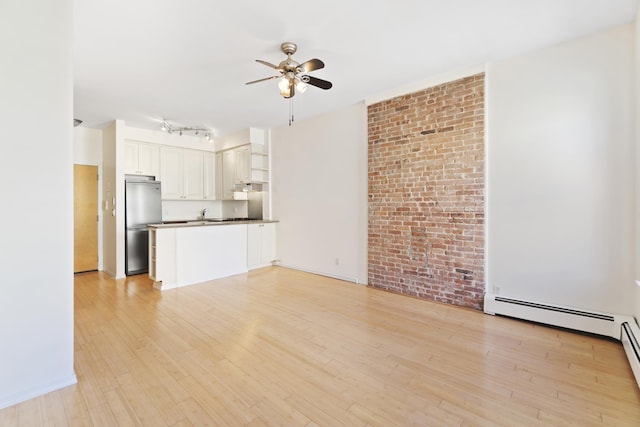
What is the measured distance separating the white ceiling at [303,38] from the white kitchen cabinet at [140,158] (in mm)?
1419

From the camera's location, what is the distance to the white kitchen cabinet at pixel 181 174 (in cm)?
589

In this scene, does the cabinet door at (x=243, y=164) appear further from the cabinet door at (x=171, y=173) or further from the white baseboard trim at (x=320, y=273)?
the white baseboard trim at (x=320, y=273)

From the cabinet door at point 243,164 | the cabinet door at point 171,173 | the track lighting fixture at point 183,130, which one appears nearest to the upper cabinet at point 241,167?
the cabinet door at point 243,164

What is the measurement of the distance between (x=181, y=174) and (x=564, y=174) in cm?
634

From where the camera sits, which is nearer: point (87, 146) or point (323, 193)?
point (323, 193)

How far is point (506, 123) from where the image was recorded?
3.17 metres

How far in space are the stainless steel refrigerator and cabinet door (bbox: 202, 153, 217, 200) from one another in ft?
3.82

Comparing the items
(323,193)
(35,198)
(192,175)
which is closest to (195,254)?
(323,193)

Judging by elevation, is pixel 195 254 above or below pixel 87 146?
below

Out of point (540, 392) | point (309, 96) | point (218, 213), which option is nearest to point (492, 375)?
point (540, 392)

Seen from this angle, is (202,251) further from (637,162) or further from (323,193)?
(637,162)

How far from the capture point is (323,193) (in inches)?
199

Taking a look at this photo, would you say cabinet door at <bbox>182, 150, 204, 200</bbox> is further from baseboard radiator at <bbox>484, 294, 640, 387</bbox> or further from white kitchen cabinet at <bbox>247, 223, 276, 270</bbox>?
baseboard radiator at <bbox>484, 294, 640, 387</bbox>

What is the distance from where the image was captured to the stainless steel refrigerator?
516 cm
